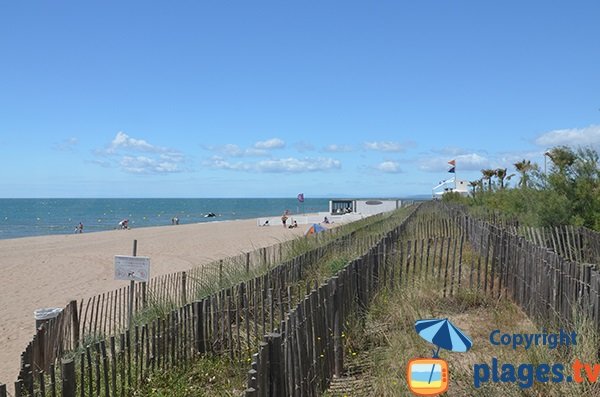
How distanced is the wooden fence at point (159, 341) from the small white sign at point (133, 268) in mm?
790

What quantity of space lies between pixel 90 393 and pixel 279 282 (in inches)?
121

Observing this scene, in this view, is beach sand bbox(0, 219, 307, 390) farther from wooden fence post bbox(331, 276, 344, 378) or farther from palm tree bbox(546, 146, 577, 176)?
palm tree bbox(546, 146, 577, 176)

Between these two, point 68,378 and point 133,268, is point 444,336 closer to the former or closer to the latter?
point 68,378

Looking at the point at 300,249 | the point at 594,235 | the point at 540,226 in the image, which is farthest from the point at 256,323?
the point at 540,226

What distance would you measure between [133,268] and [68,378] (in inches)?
145

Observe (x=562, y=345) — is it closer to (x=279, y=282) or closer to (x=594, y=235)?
(x=279, y=282)

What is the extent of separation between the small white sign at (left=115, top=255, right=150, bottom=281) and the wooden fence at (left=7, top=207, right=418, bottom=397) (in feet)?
2.59

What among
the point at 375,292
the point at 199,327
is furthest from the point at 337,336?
the point at 375,292

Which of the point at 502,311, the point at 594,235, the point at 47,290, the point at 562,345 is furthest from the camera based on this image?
the point at 47,290

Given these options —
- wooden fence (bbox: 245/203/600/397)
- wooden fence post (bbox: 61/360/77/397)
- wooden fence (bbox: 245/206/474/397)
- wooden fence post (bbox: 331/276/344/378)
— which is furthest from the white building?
wooden fence post (bbox: 61/360/77/397)

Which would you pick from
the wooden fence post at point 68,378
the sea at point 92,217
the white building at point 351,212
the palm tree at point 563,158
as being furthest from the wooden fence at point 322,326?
the sea at point 92,217

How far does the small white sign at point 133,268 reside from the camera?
758cm

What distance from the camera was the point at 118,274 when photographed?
7641mm

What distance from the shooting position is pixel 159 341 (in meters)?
5.34
